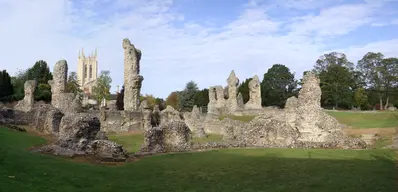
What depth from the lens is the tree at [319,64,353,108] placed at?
88.2 metres

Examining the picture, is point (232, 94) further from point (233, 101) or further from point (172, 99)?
point (172, 99)

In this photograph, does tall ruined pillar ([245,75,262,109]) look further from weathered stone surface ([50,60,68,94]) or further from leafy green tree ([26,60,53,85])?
leafy green tree ([26,60,53,85])

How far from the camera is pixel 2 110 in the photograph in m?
40.0

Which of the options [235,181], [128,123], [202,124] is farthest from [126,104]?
[235,181]

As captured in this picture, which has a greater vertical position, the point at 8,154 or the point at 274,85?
the point at 274,85

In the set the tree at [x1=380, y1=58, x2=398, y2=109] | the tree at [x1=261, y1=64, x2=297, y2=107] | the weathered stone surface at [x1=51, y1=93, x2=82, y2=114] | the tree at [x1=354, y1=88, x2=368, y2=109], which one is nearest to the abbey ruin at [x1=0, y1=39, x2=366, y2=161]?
the weathered stone surface at [x1=51, y1=93, x2=82, y2=114]

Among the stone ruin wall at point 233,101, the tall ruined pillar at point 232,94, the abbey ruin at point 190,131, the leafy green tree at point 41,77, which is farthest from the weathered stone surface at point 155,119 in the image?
the leafy green tree at point 41,77

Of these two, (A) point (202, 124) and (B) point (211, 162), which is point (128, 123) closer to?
(A) point (202, 124)

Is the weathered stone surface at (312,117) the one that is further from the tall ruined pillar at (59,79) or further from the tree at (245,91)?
the tree at (245,91)

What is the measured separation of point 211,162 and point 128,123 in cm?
2704

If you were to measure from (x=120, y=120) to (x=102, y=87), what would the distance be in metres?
63.1

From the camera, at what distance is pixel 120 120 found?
44.2 meters

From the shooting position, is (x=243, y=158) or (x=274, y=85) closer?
(x=243, y=158)

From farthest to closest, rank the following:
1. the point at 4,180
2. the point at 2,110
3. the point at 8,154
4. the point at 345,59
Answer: the point at 345,59 → the point at 2,110 → the point at 8,154 → the point at 4,180
